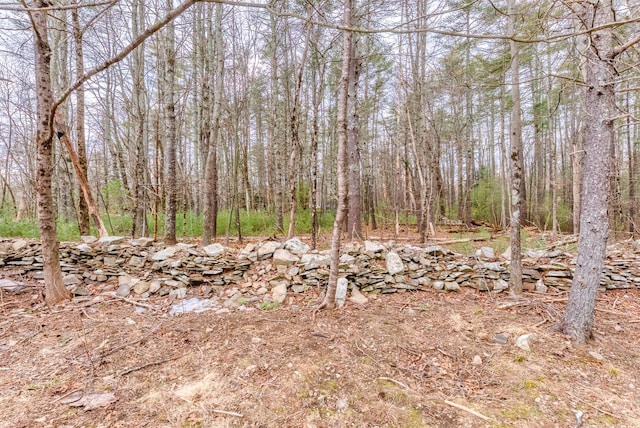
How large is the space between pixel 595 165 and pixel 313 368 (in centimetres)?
299

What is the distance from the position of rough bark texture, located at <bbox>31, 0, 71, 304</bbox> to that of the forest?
0.02 m

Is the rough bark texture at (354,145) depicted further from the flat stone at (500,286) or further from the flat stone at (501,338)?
the flat stone at (501,338)

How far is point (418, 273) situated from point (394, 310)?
2.83ft

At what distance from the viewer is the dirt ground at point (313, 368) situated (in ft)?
5.82

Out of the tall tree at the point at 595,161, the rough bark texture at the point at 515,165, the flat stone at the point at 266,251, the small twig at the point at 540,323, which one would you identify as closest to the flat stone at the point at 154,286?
the flat stone at the point at 266,251

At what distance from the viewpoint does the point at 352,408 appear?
1.84 metres

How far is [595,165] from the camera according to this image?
7.86 ft

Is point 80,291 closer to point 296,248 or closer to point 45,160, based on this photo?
point 45,160

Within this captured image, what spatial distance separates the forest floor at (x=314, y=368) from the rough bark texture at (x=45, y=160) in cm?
40

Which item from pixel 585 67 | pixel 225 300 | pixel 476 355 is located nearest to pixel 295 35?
pixel 585 67

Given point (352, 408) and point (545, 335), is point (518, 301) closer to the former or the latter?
point (545, 335)

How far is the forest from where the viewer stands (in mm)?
2420

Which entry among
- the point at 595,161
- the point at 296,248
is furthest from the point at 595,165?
the point at 296,248

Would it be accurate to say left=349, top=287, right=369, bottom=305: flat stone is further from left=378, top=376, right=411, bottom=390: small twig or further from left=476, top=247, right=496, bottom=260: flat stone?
left=476, top=247, right=496, bottom=260: flat stone
